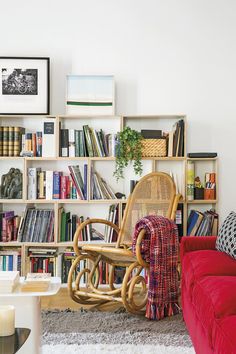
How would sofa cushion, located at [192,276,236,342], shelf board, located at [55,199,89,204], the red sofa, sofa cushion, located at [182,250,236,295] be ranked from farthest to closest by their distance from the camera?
shelf board, located at [55,199,89,204], sofa cushion, located at [182,250,236,295], sofa cushion, located at [192,276,236,342], the red sofa

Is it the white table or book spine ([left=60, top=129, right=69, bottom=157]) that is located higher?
book spine ([left=60, top=129, right=69, bottom=157])

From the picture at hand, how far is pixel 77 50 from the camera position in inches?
214

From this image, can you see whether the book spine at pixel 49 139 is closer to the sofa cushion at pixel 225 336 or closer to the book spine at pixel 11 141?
the book spine at pixel 11 141

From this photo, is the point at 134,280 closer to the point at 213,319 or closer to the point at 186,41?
the point at 213,319

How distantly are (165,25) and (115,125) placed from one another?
1.05 meters

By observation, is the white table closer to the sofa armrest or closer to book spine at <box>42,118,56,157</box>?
the sofa armrest

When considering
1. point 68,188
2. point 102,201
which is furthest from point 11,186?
point 102,201

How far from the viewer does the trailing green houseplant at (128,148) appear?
5090 millimetres

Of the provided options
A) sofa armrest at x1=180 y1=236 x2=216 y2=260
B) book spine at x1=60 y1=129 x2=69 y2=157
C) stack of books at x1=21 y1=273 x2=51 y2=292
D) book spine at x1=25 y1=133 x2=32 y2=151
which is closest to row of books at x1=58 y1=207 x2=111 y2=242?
book spine at x1=60 y1=129 x2=69 y2=157

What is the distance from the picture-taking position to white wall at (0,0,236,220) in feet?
17.7

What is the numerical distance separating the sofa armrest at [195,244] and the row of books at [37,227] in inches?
59.5

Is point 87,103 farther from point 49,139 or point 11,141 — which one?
point 11,141

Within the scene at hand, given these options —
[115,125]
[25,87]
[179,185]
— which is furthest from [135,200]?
[25,87]

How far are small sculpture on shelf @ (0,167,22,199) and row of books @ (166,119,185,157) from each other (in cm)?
140
